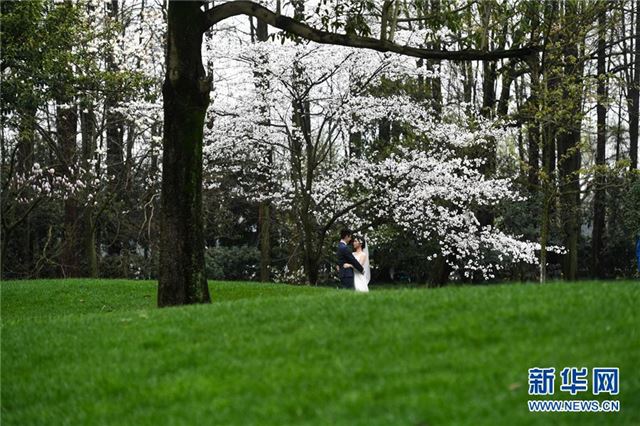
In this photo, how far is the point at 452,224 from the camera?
83.0 feet

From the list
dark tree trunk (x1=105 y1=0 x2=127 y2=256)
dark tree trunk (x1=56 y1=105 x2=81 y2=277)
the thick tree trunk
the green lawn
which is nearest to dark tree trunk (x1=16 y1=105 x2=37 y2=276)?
dark tree trunk (x1=56 y1=105 x2=81 y2=277)

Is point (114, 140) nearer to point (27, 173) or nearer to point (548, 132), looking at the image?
point (27, 173)

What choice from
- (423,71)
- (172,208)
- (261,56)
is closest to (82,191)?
(261,56)

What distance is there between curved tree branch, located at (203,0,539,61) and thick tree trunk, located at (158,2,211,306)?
72 centimetres

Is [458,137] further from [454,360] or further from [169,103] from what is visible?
[454,360]

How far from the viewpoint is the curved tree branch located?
550 inches

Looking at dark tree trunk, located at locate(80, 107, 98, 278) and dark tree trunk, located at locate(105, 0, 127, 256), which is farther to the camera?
dark tree trunk, located at locate(80, 107, 98, 278)

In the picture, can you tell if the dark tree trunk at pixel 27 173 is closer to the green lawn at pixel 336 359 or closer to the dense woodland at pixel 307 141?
the dense woodland at pixel 307 141

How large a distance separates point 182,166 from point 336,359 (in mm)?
7297

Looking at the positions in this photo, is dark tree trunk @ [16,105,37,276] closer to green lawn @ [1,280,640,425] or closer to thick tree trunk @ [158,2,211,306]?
thick tree trunk @ [158,2,211,306]

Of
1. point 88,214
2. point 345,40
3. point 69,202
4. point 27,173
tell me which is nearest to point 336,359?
point 345,40

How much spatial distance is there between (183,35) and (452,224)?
13348 mm

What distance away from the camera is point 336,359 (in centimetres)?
723

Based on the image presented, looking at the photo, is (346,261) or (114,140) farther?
(114,140)
